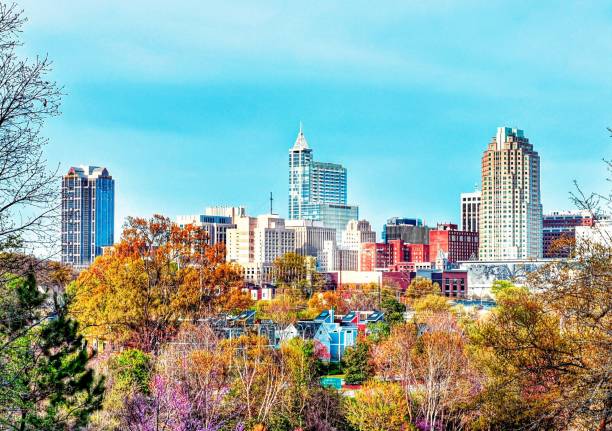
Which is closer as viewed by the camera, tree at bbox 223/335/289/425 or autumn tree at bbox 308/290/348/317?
tree at bbox 223/335/289/425

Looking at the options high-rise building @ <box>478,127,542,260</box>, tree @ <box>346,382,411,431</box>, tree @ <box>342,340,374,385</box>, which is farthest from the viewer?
high-rise building @ <box>478,127,542,260</box>

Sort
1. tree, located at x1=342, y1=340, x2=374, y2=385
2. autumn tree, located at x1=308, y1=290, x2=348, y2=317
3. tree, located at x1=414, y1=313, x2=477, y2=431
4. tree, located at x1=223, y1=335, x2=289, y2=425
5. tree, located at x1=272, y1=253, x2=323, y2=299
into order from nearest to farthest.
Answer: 1. tree, located at x1=223, y1=335, x2=289, y2=425
2. tree, located at x1=414, y1=313, x2=477, y2=431
3. tree, located at x1=342, y1=340, x2=374, y2=385
4. autumn tree, located at x1=308, y1=290, x2=348, y2=317
5. tree, located at x1=272, y1=253, x2=323, y2=299

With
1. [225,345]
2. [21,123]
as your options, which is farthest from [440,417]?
[21,123]

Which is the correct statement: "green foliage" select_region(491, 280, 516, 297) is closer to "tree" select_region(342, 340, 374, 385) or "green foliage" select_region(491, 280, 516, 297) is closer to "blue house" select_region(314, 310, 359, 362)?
"blue house" select_region(314, 310, 359, 362)

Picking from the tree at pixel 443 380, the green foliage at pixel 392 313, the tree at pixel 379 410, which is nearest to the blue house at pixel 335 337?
the green foliage at pixel 392 313

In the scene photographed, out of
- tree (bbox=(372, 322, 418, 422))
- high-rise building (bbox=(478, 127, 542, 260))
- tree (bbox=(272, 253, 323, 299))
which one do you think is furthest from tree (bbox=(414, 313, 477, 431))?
high-rise building (bbox=(478, 127, 542, 260))

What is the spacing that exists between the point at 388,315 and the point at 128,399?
4141 cm

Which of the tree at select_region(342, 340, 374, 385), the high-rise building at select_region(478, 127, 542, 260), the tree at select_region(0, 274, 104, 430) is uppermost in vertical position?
the high-rise building at select_region(478, 127, 542, 260)

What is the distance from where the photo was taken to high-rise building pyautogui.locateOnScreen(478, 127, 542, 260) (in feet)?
639

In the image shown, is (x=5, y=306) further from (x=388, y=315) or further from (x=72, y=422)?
(x=388, y=315)

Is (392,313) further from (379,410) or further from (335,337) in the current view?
(379,410)

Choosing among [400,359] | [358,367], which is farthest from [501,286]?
[400,359]

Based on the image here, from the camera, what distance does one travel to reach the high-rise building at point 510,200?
19475 centimetres

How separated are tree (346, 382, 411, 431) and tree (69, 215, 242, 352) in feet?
45.8
